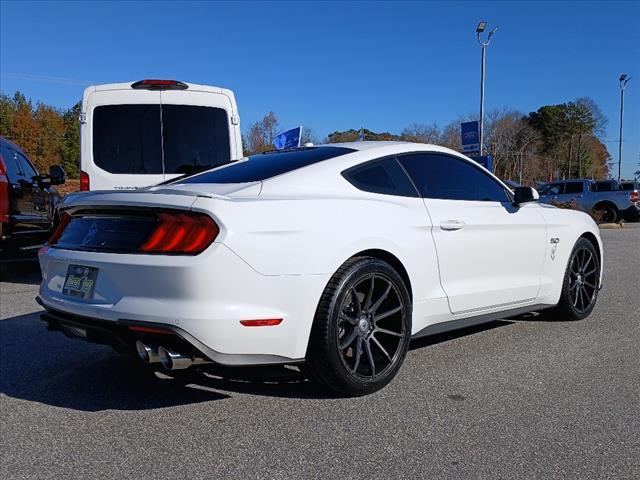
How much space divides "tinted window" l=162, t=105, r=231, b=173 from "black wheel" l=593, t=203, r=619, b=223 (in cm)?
1996

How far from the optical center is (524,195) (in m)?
4.68

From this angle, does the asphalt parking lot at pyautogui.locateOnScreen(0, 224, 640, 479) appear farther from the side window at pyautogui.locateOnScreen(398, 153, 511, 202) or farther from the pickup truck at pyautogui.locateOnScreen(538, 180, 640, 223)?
the pickup truck at pyautogui.locateOnScreen(538, 180, 640, 223)

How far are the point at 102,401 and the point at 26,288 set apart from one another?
4873 millimetres

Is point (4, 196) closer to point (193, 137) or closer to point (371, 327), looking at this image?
point (193, 137)

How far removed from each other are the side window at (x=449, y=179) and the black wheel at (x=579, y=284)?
1.11 metres

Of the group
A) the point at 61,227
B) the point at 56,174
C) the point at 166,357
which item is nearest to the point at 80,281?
the point at 61,227

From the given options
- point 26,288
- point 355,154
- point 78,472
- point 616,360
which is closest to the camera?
point 78,472

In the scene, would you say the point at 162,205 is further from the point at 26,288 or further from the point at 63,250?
the point at 26,288

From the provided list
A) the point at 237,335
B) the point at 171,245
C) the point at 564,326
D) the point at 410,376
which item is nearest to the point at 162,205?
the point at 171,245

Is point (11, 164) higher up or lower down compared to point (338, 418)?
higher up

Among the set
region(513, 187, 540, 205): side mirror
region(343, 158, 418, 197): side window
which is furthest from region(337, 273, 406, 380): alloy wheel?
region(513, 187, 540, 205): side mirror

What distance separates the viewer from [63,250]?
3.39 m

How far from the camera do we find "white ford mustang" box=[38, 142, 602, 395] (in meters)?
2.92

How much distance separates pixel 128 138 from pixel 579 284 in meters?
5.09
